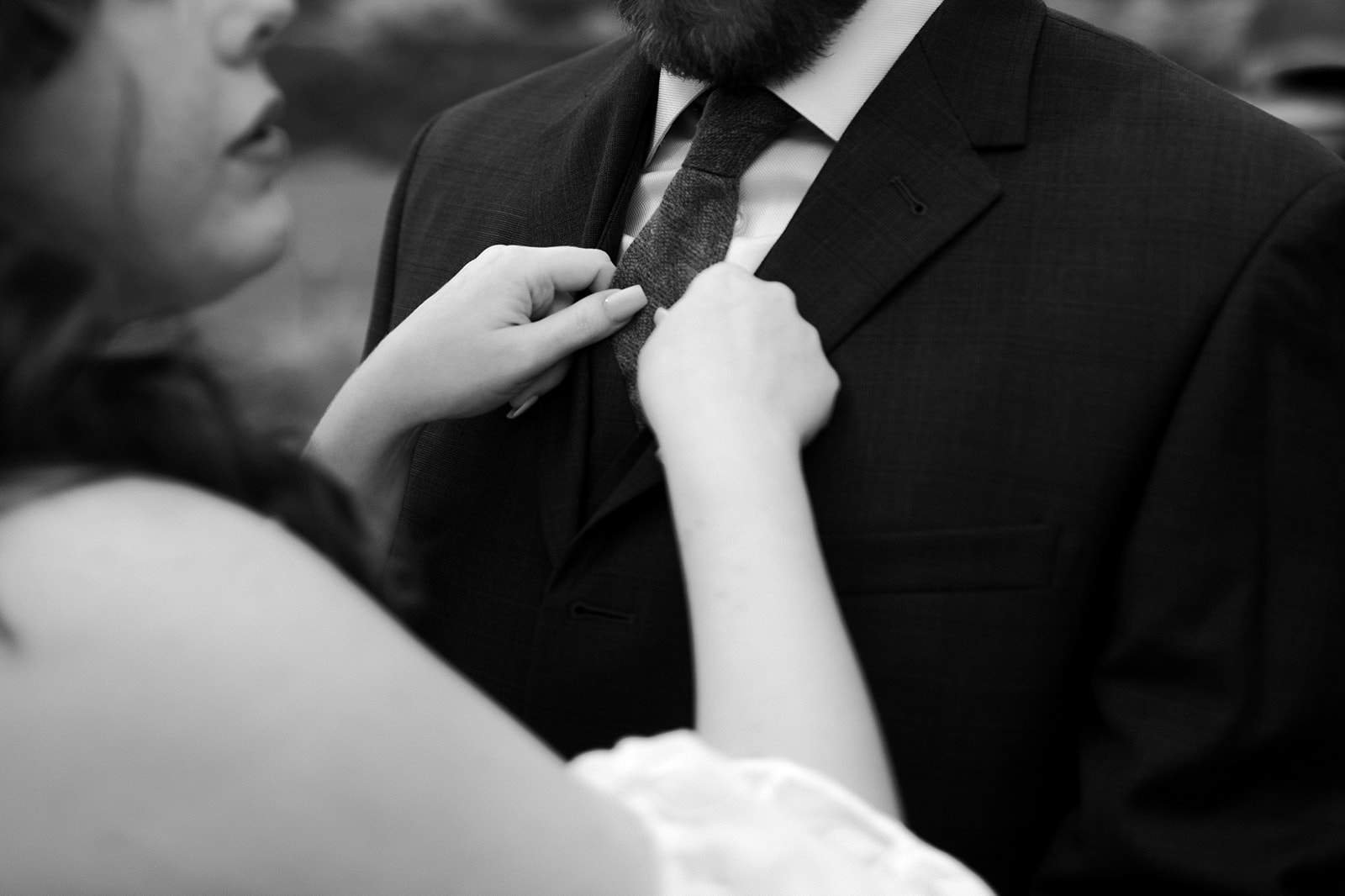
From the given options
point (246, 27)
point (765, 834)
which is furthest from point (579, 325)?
point (765, 834)

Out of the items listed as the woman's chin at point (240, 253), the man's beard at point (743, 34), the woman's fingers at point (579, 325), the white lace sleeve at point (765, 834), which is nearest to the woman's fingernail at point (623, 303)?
the woman's fingers at point (579, 325)

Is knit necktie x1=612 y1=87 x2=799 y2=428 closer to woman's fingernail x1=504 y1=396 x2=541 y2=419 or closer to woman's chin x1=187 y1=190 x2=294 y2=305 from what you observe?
woman's fingernail x1=504 y1=396 x2=541 y2=419

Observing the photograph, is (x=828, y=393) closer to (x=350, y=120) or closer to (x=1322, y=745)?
(x=1322, y=745)

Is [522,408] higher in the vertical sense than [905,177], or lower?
lower

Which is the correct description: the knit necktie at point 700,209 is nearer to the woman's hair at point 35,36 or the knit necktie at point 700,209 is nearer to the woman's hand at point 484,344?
the woman's hand at point 484,344

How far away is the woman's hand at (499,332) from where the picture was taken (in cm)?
142

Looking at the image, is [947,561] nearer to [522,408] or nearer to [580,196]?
[522,408]

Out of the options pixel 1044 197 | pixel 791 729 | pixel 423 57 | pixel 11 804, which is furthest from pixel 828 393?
pixel 423 57

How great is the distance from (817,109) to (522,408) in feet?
1.28

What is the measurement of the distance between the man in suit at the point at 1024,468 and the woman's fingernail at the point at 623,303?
59 millimetres

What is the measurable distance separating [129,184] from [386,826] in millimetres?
402

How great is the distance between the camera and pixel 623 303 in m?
1.43

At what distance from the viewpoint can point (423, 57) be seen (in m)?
5.23

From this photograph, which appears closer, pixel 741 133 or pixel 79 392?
pixel 79 392
